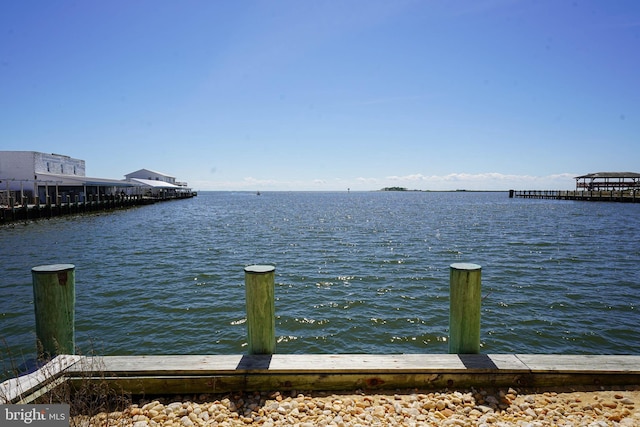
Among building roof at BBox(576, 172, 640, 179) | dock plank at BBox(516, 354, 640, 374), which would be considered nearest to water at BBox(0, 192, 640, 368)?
dock plank at BBox(516, 354, 640, 374)

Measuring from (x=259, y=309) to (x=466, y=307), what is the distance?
7.79 feet

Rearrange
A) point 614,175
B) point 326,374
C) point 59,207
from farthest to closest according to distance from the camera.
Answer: point 614,175 → point 59,207 → point 326,374

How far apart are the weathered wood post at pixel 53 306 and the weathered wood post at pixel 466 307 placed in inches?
175

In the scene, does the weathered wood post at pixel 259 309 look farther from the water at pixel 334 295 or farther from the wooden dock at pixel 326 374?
the water at pixel 334 295

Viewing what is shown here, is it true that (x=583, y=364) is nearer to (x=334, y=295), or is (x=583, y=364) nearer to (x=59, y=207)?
(x=334, y=295)

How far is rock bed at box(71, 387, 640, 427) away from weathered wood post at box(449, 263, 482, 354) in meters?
0.57

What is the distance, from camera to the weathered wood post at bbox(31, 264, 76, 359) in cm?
413

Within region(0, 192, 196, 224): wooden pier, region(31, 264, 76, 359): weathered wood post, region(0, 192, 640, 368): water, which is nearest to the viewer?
region(31, 264, 76, 359): weathered wood post

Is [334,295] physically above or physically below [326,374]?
below

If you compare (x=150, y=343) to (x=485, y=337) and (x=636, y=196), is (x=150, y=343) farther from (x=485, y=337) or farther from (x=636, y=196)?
(x=636, y=196)

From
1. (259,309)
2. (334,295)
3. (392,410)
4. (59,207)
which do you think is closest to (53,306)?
(259,309)

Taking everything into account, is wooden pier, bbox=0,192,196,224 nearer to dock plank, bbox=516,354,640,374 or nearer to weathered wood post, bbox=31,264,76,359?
weathered wood post, bbox=31,264,76,359

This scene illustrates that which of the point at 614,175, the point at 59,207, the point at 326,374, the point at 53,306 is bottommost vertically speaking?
the point at 326,374

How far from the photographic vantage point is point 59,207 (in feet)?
114
